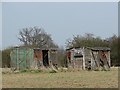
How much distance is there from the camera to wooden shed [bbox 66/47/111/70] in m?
43.8

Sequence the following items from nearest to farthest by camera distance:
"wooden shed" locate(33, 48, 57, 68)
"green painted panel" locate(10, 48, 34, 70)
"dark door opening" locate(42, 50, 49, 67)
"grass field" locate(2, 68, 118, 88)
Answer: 1. "grass field" locate(2, 68, 118, 88)
2. "green painted panel" locate(10, 48, 34, 70)
3. "wooden shed" locate(33, 48, 57, 68)
4. "dark door opening" locate(42, 50, 49, 67)

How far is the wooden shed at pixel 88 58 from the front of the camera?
43.8m

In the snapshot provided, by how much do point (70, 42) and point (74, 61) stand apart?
21.6m

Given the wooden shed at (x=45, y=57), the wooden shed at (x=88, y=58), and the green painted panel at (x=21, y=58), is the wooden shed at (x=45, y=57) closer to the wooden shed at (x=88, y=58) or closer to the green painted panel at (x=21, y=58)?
the green painted panel at (x=21, y=58)

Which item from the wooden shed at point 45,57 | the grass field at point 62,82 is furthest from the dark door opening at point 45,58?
the grass field at point 62,82

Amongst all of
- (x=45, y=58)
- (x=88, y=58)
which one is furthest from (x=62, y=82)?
(x=45, y=58)

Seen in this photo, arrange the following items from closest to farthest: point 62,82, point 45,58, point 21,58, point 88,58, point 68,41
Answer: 1. point 62,82
2. point 21,58
3. point 88,58
4. point 45,58
5. point 68,41

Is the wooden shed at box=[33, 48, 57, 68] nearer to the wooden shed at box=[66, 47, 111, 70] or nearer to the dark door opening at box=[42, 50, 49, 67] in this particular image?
the dark door opening at box=[42, 50, 49, 67]

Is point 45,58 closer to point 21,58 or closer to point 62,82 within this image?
point 21,58

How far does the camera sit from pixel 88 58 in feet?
145

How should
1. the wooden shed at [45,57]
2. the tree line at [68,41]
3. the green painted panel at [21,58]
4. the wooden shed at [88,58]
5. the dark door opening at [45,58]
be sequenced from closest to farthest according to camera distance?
the green painted panel at [21,58], the wooden shed at [45,57], the wooden shed at [88,58], the dark door opening at [45,58], the tree line at [68,41]

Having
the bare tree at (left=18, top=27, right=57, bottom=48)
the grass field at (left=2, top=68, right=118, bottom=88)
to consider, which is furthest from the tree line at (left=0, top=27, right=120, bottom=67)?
the grass field at (left=2, top=68, right=118, bottom=88)

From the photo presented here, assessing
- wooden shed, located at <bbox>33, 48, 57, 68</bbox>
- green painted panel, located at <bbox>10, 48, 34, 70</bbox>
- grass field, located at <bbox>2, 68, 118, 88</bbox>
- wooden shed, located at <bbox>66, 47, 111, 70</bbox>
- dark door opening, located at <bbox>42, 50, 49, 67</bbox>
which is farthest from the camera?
dark door opening, located at <bbox>42, 50, 49, 67</bbox>

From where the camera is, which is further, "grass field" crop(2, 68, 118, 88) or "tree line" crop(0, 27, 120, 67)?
"tree line" crop(0, 27, 120, 67)
